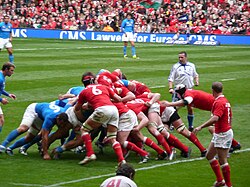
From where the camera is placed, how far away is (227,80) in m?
27.8

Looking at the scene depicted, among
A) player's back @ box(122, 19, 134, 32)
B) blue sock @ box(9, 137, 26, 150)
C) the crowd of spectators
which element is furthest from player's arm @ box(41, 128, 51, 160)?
the crowd of spectators

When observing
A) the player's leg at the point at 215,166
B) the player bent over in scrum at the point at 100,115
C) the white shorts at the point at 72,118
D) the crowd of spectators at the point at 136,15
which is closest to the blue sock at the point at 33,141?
the white shorts at the point at 72,118

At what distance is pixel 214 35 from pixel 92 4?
44.5ft

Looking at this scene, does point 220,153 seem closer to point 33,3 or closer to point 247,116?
point 247,116

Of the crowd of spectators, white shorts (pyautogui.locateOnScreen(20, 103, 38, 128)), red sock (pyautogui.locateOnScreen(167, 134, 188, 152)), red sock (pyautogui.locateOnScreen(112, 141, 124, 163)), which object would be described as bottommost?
the crowd of spectators

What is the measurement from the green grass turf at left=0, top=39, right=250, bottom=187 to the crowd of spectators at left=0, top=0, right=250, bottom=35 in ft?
14.9

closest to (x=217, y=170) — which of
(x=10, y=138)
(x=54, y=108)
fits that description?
(x=54, y=108)

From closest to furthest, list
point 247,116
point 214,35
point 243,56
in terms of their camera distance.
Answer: point 247,116
point 243,56
point 214,35

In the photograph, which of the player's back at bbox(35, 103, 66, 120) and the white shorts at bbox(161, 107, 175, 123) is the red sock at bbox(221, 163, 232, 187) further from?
the player's back at bbox(35, 103, 66, 120)

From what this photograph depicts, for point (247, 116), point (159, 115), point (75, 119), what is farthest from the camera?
point (247, 116)

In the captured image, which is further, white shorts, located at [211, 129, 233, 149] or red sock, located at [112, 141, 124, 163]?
red sock, located at [112, 141, 124, 163]

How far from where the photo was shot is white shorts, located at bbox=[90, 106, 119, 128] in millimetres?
13266

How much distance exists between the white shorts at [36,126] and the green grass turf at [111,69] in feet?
1.65

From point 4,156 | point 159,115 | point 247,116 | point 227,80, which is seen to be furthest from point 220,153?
point 227,80
